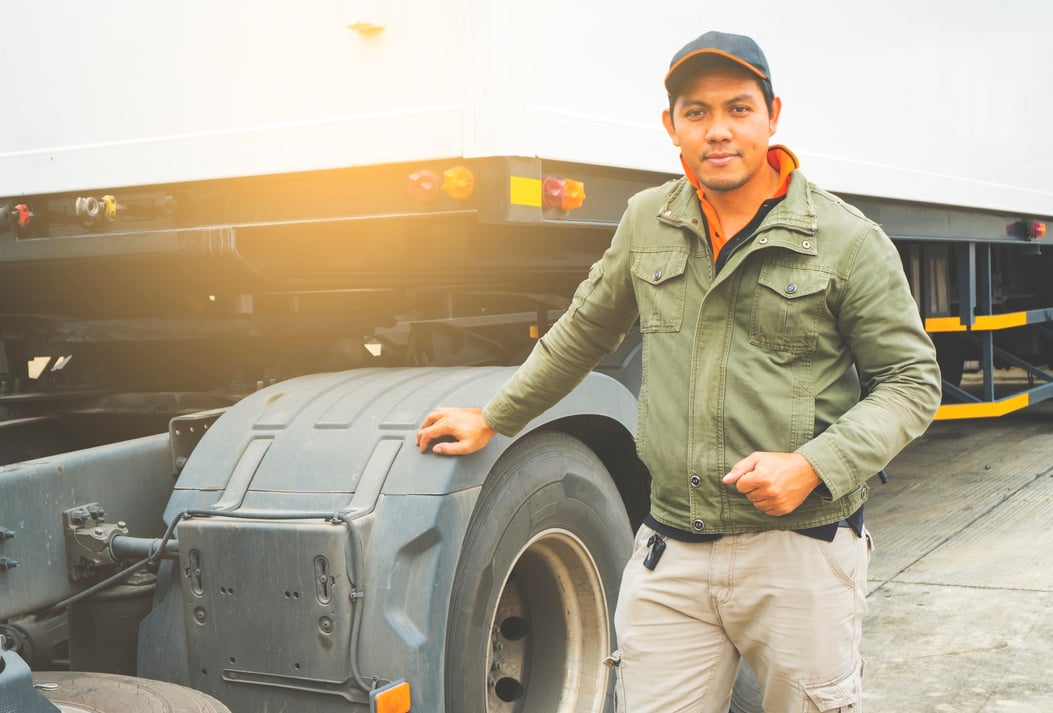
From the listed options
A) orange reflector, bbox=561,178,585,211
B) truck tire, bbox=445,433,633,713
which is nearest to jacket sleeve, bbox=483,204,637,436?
truck tire, bbox=445,433,633,713

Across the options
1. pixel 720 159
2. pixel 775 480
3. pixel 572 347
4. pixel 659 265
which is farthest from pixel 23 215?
pixel 775 480

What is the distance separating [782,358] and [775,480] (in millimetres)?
268

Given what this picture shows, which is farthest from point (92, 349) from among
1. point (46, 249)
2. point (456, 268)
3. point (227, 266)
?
point (456, 268)

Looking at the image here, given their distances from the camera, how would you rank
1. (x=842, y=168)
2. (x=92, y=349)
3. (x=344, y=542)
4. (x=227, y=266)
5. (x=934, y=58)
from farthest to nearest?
1. (x=934, y=58)
2. (x=842, y=168)
3. (x=92, y=349)
4. (x=227, y=266)
5. (x=344, y=542)

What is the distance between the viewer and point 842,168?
4.52 metres

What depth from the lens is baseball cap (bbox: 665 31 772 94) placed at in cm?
212

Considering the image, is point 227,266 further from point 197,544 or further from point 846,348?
point 846,348

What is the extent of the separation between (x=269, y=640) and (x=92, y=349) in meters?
1.77

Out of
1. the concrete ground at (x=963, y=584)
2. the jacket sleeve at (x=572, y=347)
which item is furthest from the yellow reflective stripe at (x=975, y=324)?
the jacket sleeve at (x=572, y=347)

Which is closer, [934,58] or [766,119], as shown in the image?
[766,119]

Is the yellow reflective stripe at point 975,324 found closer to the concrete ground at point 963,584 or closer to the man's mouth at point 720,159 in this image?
the concrete ground at point 963,584

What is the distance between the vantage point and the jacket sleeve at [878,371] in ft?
6.65

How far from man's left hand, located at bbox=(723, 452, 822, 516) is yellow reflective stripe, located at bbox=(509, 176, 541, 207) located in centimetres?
112

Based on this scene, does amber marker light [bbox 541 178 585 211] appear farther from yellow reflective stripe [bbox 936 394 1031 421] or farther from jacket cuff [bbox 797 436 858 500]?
yellow reflective stripe [bbox 936 394 1031 421]
